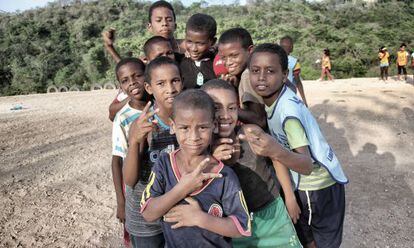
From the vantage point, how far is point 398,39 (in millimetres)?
24609

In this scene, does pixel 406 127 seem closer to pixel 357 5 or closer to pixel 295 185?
pixel 295 185

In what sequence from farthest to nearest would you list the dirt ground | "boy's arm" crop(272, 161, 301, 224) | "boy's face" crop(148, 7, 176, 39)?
the dirt ground → "boy's face" crop(148, 7, 176, 39) → "boy's arm" crop(272, 161, 301, 224)

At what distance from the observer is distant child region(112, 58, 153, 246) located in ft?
7.11

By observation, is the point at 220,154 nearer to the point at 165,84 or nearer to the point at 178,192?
the point at 178,192

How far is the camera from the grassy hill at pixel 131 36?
22391 mm

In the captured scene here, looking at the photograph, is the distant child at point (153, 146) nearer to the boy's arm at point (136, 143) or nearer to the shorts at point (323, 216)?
the boy's arm at point (136, 143)

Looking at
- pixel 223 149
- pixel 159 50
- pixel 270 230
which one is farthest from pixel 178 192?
pixel 159 50

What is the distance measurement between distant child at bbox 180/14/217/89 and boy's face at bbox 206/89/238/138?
0.75 m

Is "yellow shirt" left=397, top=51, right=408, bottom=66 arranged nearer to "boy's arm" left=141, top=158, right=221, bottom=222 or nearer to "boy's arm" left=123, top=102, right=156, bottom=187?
"boy's arm" left=123, top=102, right=156, bottom=187

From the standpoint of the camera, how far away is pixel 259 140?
1.56 meters

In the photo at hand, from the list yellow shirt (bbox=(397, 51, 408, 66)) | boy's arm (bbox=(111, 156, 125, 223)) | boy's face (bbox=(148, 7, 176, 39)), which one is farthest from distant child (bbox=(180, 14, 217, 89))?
yellow shirt (bbox=(397, 51, 408, 66))

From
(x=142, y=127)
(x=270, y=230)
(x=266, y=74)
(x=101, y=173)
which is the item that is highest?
(x=266, y=74)

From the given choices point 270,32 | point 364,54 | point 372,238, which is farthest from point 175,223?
point 270,32

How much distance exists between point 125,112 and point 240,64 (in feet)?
2.74
